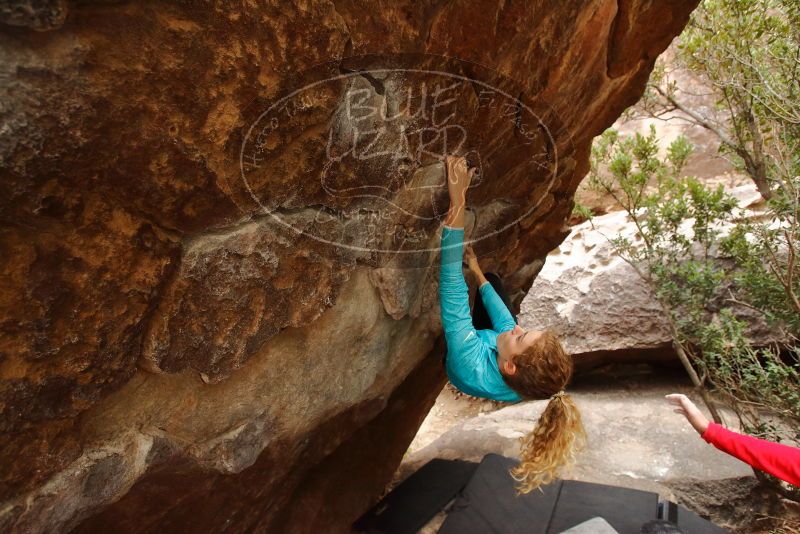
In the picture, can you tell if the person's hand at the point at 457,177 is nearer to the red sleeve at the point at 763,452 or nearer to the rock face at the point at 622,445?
the red sleeve at the point at 763,452

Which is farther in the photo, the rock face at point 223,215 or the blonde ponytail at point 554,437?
the blonde ponytail at point 554,437

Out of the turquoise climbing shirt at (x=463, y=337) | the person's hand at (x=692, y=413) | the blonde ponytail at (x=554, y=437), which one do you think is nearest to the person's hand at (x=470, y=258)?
the turquoise climbing shirt at (x=463, y=337)

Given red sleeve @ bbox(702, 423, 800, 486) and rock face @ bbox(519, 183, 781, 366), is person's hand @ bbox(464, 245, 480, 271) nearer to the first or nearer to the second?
red sleeve @ bbox(702, 423, 800, 486)

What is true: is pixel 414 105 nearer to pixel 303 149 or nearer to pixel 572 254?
pixel 303 149

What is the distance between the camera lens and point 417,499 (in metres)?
3.85

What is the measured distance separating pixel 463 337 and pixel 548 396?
52 cm

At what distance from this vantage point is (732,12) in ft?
17.9

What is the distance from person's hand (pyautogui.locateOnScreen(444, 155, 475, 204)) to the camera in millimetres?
2537

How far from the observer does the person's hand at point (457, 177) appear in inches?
99.9

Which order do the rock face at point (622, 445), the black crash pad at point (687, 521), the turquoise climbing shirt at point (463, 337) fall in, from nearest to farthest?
1. the turquoise climbing shirt at point (463, 337)
2. the black crash pad at point (687, 521)
3. the rock face at point (622, 445)

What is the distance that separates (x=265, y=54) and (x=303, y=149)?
35 centimetres

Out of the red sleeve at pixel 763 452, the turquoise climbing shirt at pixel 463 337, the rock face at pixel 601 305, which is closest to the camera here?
the red sleeve at pixel 763 452

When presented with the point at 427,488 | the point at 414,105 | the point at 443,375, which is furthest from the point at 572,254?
the point at 414,105

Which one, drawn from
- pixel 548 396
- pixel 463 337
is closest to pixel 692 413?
pixel 548 396
